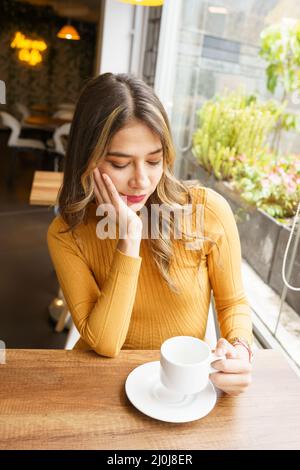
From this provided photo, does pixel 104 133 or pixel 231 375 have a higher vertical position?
pixel 104 133

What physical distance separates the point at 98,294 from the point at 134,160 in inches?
13.7

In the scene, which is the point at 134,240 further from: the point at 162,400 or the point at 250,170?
Result: the point at 250,170

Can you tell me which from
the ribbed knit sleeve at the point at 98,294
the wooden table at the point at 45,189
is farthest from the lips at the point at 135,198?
the wooden table at the point at 45,189

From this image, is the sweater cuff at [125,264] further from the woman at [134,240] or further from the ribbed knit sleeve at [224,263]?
the ribbed knit sleeve at [224,263]

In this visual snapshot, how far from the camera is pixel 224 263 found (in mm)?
1182

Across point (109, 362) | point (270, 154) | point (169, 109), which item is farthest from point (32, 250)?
point (109, 362)

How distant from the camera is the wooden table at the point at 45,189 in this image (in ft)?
8.68

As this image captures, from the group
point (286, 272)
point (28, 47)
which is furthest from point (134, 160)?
point (28, 47)

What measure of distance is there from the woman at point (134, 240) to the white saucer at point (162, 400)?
0.10 m

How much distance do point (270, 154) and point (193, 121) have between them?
1.10 meters

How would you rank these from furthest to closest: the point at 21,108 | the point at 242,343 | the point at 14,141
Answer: the point at 21,108
the point at 14,141
the point at 242,343

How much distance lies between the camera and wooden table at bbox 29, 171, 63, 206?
2.64 m

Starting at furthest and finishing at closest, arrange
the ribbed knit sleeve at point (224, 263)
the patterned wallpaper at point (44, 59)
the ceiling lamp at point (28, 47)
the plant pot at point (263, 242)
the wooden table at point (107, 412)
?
the ceiling lamp at point (28, 47) < the patterned wallpaper at point (44, 59) < the plant pot at point (263, 242) < the ribbed knit sleeve at point (224, 263) < the wooden table at point (107, 412)

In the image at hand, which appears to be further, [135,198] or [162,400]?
[135,198]
